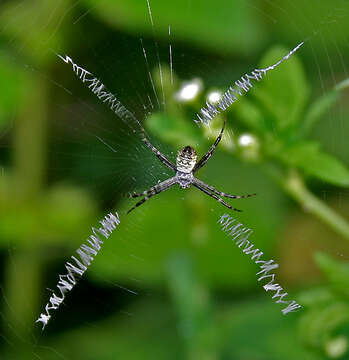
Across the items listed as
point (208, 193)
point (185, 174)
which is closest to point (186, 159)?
point (185, 174)

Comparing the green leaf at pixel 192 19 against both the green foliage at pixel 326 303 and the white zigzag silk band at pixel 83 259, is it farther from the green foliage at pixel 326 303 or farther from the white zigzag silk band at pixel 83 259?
the green foliage at pixel 326 303

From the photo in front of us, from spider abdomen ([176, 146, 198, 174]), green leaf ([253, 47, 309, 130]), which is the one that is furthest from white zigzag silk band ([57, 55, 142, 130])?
green leaf ([253, 47, 309, 130])

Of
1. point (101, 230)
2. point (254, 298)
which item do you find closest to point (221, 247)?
point (254, 298)

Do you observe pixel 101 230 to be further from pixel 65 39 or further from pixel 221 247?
pixel 65 39

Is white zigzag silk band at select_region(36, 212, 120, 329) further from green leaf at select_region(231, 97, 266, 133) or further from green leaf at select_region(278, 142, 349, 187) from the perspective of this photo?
green leaf at select_region(278, 142, 349, 187)

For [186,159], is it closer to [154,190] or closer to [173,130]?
[154,190]

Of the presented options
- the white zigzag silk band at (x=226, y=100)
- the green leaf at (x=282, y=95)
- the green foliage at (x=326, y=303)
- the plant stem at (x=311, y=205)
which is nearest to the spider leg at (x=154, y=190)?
the white zigzag silk band at (x=226, y=100)
